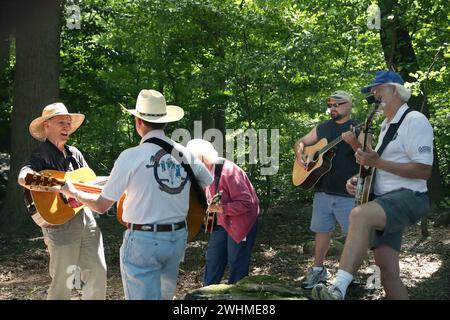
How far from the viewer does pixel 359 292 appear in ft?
20.7

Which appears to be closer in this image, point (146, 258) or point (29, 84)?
point (146, 258)

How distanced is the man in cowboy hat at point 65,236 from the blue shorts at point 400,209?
2.21m

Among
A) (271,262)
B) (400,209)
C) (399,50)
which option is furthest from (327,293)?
(399,50)

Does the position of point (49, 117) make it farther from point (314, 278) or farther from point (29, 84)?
point (29, 84)

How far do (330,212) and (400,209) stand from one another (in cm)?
191

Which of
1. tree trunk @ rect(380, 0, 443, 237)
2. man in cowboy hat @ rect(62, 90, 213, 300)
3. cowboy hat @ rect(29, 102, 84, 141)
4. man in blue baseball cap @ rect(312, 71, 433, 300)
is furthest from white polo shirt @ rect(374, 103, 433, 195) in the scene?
tree trunk @ rect(380, 0, 443, 237)

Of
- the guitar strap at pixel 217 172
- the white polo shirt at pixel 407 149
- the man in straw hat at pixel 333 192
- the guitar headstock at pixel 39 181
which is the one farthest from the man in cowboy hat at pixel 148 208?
the man in straw hat at pixel 333 192

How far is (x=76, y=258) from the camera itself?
5418mm

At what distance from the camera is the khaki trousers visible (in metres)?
5.28

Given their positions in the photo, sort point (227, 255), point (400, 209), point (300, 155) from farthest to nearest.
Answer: point (300, 155), point (227, 255), point (400, 209)

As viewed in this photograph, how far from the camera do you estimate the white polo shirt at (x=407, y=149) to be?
473 centimetres

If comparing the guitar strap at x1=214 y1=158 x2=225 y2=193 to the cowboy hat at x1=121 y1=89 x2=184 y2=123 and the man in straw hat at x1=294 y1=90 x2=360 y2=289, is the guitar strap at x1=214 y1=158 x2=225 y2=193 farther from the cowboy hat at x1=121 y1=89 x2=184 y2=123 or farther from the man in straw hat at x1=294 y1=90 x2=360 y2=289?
the man in straw hat at x1=294 y1=90 x2=360 y2=289

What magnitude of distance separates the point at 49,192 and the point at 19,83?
212 inches

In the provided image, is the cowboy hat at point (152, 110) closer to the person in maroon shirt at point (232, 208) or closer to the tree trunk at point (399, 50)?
the person in maroon shirt at point (232, 208)
